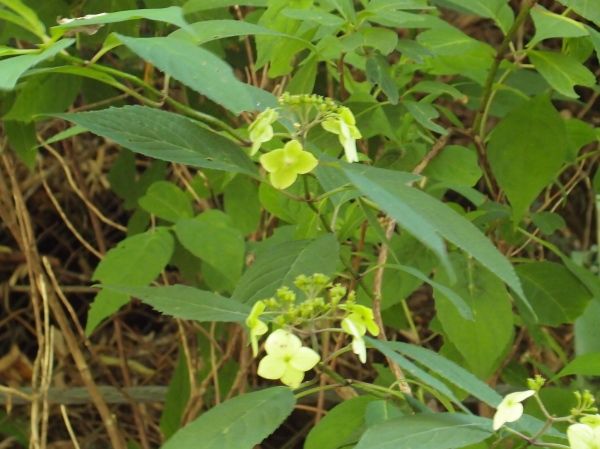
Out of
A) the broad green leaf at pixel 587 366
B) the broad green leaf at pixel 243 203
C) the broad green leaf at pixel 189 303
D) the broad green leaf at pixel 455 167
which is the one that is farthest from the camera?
the broad green leaf at pixel 243 203

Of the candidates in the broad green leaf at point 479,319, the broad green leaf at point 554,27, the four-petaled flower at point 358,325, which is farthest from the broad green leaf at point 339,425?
the broad green leaf at point 554,27

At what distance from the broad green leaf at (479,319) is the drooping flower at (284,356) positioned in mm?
378

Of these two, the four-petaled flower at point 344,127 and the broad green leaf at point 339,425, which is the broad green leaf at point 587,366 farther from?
the four-petaled flower at point 344,127

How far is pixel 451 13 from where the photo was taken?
2148mm

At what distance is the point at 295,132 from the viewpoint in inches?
31.5

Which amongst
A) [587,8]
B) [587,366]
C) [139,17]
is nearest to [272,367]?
[139,17]

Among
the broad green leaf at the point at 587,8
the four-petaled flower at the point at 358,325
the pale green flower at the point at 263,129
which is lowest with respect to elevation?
the four-petaled flower at the point at 358,325

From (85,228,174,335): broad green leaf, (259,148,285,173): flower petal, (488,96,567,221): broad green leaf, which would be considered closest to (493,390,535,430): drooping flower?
(259,148,285,173): flower petal

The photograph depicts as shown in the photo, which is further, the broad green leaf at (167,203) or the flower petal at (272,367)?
the broad green leaf at (167,203)

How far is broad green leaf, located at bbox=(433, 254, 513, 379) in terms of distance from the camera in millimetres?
1056

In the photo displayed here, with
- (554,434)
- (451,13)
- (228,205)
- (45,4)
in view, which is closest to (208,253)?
(228,205)

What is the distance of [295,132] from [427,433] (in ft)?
0.82

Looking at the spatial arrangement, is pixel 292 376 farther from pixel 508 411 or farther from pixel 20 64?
pixel 20 64

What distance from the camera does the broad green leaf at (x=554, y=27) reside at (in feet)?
3.24
